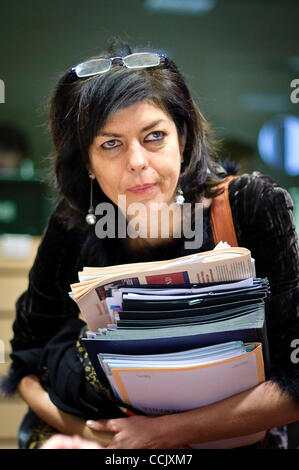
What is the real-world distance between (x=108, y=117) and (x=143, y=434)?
58 centimetres

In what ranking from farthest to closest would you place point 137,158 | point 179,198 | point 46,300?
point 46,300, point 179,198, point 137,158

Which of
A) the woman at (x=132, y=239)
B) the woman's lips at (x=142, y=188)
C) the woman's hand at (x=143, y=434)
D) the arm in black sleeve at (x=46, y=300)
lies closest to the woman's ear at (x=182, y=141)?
the woman at (x=132, y=239)

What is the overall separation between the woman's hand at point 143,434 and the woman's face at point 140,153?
1.34ft

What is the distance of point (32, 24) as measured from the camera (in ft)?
5.24

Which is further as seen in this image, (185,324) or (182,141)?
(182,141)

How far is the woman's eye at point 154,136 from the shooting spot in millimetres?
977

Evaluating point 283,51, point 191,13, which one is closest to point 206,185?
point 283,51

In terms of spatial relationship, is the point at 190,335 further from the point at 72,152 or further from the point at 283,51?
the point at 283,51

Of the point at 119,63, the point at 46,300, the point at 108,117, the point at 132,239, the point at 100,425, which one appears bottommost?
the point at 100,425

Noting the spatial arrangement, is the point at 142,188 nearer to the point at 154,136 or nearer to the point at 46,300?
the point at 154,136

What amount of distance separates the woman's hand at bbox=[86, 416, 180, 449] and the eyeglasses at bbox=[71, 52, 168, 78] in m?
0.66

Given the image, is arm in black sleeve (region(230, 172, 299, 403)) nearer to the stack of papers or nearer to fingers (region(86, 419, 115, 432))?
the stack of papers

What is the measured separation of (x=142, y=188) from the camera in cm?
99

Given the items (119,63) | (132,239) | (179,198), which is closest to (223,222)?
(179,198)
